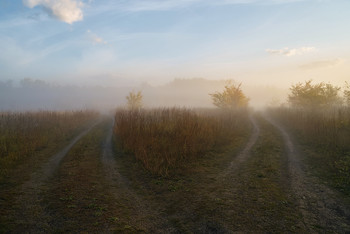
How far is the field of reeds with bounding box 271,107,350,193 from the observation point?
768cm

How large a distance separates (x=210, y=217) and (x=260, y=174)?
3587 millimetres

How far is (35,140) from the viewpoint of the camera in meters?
12.5

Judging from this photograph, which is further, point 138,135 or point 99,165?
point 138,135

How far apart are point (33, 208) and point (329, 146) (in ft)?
41.5

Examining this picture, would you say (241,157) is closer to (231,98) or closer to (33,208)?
(33,208)

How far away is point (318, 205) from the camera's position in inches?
218

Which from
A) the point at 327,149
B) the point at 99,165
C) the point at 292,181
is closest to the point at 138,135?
the point at 99,165

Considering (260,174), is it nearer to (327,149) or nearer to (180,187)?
(180,187)

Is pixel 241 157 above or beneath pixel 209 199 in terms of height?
above

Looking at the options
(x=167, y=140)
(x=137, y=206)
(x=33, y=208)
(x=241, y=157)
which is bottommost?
(x=137, y=206)

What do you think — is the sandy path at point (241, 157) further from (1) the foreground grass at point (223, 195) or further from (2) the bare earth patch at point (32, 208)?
(2) the bare earth patch at point (32, 208)

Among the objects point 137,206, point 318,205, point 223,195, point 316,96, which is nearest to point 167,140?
point 223,195

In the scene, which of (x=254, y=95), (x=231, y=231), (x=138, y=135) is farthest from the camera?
(x=254, y=95)

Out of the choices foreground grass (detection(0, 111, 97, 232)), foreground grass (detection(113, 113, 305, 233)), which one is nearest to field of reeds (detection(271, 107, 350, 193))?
foreground grass (detection(113, 113, 305, 233))
